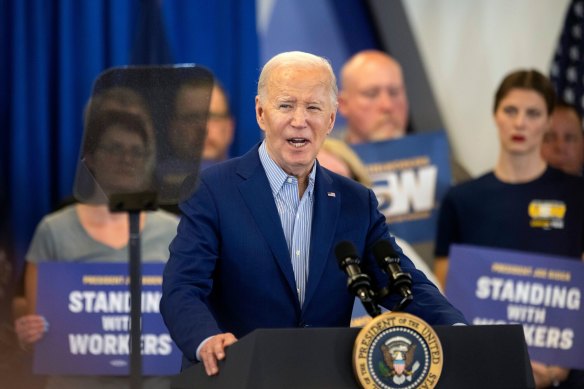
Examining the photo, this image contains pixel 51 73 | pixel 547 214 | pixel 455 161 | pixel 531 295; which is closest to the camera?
pixel 531 295

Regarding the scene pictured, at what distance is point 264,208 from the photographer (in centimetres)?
281

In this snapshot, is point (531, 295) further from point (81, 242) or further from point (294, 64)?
point (294, 64)

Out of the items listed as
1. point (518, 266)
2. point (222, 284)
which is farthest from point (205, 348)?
point (518, 266)

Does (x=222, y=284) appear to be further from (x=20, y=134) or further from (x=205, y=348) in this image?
(x=20, y=134)

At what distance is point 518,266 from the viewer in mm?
4770

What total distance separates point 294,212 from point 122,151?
1.53 ft

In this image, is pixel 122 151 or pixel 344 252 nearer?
pixel 344 252

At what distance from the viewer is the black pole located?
2.49m

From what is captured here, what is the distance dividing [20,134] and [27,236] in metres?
0.47

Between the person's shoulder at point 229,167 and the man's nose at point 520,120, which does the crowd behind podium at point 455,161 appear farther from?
the person's shoulder at point 229,167

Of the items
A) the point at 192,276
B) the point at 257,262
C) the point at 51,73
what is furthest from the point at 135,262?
the point at 51,73

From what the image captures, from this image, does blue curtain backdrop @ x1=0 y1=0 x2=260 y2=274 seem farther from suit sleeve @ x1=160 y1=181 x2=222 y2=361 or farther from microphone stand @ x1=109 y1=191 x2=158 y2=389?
microphone stand @ x1=109 y1=191 x2=158 y2=389

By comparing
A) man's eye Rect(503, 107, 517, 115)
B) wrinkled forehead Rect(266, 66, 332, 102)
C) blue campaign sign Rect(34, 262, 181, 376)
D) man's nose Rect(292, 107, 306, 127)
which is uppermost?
wrinkled forehead Rect(266, 66, 332, 102)

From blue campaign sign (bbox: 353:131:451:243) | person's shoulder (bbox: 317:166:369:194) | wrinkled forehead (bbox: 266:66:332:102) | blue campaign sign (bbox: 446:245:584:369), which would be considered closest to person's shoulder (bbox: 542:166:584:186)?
blue campaign sign (bbox: 446:245:584:369)
